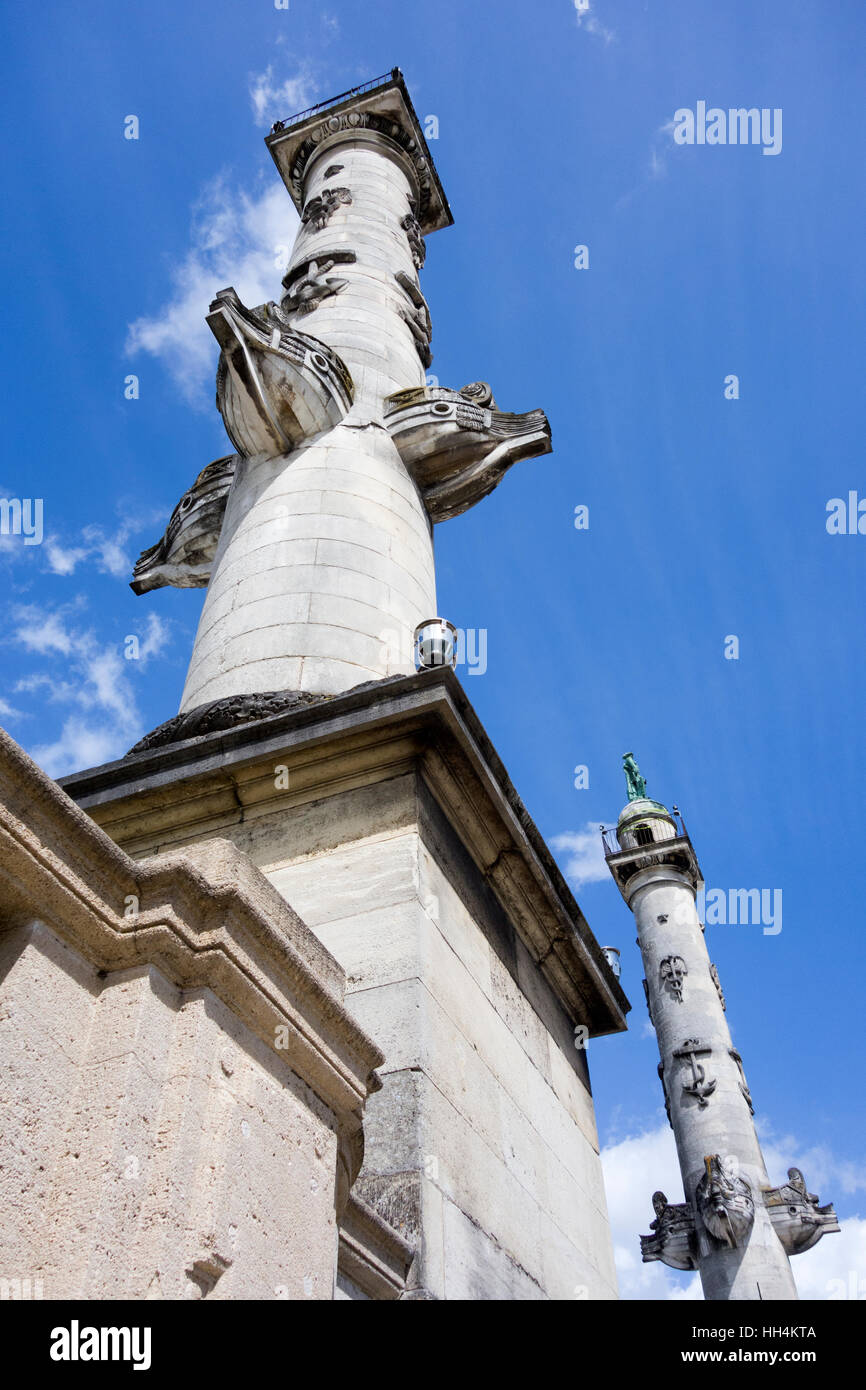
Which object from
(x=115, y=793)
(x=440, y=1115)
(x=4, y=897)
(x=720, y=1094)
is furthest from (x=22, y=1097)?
(x=720, y=1094)

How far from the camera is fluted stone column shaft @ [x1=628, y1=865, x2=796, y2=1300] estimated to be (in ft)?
67.1

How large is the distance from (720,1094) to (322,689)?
60.0 feet

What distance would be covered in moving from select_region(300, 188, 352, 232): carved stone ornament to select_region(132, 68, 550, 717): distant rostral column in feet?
5.29

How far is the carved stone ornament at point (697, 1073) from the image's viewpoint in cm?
2236

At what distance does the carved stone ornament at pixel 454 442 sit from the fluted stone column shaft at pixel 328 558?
0.26 m

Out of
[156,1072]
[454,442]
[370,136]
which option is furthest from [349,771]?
[370,136]

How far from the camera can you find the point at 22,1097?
7.79 ft

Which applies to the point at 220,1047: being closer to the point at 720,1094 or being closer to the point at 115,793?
the point at 115,793

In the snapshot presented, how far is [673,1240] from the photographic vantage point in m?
21.4

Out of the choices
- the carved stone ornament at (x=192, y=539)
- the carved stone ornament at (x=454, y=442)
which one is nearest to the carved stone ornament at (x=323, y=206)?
the carved stone ornament at (x=192, y=539)

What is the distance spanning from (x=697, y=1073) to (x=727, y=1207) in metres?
2.83

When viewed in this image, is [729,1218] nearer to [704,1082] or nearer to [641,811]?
[704,1082]

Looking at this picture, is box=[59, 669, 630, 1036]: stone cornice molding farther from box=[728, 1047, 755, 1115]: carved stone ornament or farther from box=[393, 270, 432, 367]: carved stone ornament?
box=[728, 1047, 755, 1115]: carved stone ornament

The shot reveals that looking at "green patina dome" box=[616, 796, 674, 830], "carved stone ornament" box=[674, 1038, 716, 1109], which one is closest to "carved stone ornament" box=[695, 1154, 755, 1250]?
"carved stone ornament" box=[674, 1038, 716, 1109]
